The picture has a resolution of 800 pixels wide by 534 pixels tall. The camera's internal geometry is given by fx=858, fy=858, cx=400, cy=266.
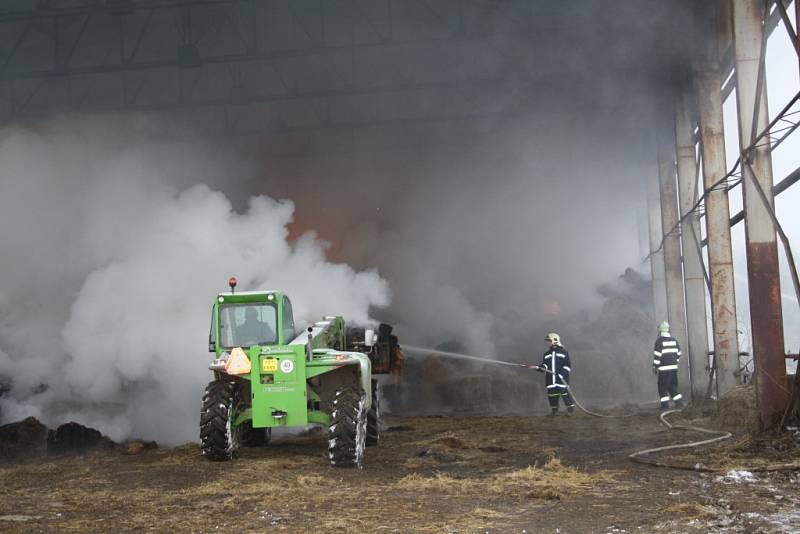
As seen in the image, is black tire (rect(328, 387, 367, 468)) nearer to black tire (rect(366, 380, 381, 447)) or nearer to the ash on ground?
black tire (rect(366, 380, 381, 447))

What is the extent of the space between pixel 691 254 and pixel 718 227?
3559 mm

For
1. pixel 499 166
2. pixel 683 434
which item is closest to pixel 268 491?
pixel 683 434

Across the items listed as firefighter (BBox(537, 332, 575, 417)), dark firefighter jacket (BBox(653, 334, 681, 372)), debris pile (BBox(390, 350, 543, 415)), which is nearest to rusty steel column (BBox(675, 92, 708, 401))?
dark firefighter jacket (BBox(653, 334, 681, 372))

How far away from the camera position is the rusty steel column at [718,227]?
18609 millimetres

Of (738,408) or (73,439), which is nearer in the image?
(738,408)

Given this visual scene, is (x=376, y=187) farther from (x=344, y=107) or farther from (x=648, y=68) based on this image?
(x=648, y=68)

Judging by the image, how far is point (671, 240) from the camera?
1006 inches

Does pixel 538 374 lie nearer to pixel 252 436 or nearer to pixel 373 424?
pixel 373 424

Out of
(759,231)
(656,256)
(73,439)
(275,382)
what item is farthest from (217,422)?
(656,256)

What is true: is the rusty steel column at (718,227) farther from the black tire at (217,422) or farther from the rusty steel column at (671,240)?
the black tire at (217,422)

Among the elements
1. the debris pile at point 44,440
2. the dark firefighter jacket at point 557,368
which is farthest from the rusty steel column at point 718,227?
the debris pile at point 44,440

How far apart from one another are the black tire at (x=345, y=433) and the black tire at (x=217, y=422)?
155cm

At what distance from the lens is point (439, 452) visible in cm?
1329

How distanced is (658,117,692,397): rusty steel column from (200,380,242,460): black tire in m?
16.0
